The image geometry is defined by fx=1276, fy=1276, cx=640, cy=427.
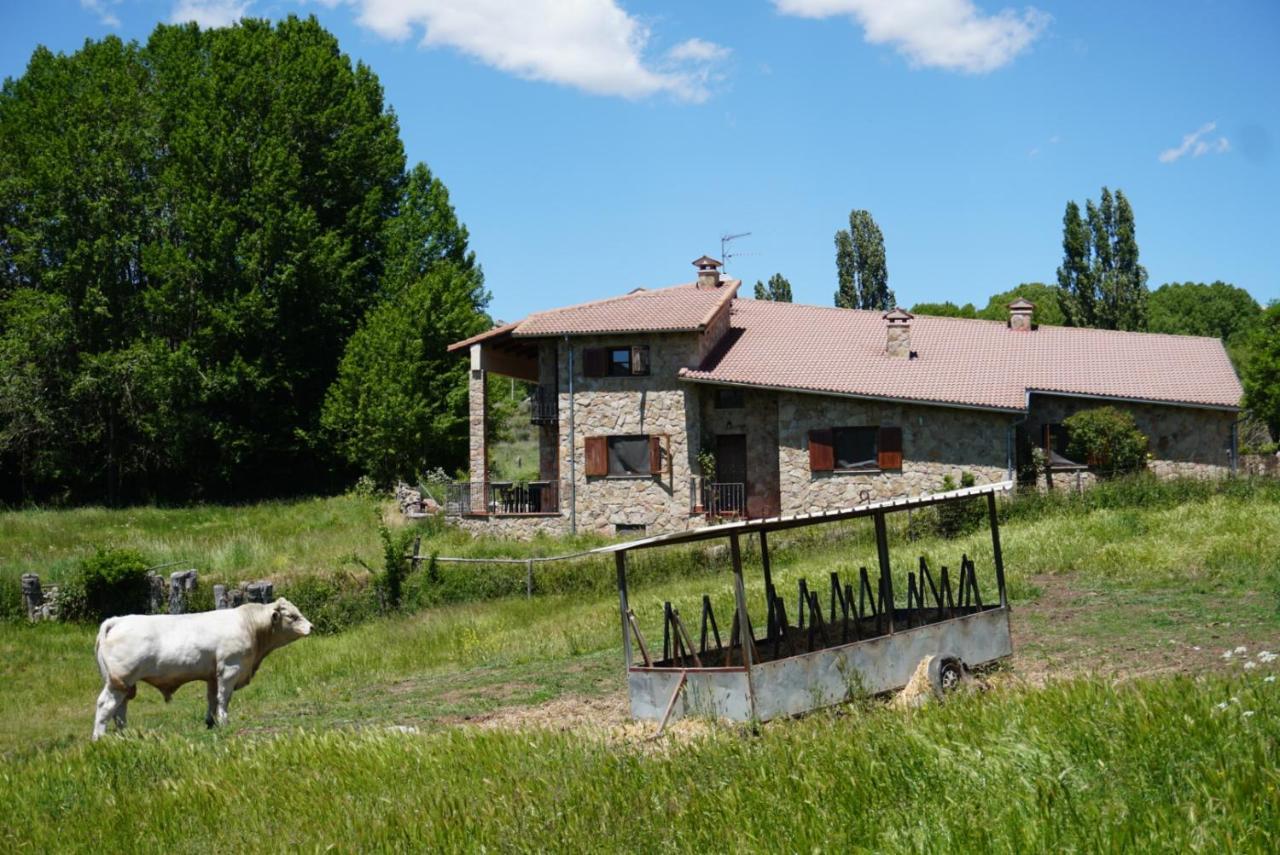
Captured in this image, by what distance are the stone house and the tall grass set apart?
23.6 m

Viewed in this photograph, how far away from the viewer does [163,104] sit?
51344mm

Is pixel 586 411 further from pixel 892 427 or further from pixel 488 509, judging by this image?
pixel 892 427

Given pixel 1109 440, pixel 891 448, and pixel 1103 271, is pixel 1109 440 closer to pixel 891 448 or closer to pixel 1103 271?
pixel 891 448

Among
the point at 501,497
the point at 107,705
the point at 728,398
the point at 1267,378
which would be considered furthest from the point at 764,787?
the point at 1267,378

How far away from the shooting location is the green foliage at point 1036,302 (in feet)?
241

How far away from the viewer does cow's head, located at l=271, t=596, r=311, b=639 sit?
16938 millimetres

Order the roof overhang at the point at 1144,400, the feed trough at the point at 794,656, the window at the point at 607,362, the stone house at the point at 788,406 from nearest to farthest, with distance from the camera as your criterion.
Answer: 1. the feed trough at the point at 794,656
2. the roof overhang at the point at 1144,400
3. the stone house at the point at 788,406
4. the window at the point at 607,362

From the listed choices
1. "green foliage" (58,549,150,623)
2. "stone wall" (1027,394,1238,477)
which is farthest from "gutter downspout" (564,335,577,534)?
"stone wall" (1027,394,1238,477)

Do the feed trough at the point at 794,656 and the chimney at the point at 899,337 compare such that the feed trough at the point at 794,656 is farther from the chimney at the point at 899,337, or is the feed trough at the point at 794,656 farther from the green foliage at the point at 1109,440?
the chimney at the point at 899,337

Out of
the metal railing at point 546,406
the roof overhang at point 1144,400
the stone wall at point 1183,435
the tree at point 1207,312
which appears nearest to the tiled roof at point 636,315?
the metal railing at point 546,406

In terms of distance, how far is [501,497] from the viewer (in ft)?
124

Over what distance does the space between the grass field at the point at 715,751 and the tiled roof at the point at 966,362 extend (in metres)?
11.7

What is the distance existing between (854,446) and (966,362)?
4.31 metres

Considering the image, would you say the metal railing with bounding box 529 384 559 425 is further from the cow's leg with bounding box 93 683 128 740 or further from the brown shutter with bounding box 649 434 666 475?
the cow's leg with bounding box 93 683 128 740
